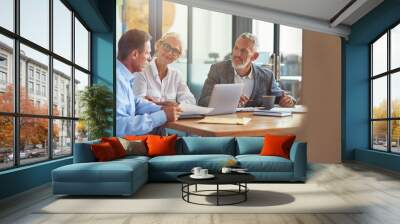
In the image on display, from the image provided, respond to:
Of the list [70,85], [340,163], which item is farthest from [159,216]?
[340,163]

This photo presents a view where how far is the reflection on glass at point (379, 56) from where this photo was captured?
30.4 ft

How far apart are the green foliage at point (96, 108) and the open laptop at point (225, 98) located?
2402 mm

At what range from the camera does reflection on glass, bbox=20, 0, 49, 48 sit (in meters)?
5.70

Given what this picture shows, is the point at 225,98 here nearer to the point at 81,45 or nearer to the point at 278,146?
the point at 278,146

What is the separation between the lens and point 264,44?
9.71m

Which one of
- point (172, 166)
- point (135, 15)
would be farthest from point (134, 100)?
point (172, 166)

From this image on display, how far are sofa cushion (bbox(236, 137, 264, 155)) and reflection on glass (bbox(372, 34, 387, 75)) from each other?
13.1 ft

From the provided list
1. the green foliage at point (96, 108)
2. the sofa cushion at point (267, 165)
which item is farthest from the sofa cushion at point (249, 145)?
the green foliage at point (96, 108)

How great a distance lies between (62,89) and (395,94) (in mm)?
6731

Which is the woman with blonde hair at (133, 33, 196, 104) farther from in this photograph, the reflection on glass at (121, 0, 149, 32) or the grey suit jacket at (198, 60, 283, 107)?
the reflection on glass at (121, 0, 149, 32)

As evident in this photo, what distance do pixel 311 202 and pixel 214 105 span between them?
5.00m

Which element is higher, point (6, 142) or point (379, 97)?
point (379, 97)

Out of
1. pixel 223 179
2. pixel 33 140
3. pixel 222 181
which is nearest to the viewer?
pixel 222 181

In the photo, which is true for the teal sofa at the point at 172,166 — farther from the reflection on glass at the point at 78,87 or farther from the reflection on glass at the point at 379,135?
the reflection on glass at the point at 379,135
